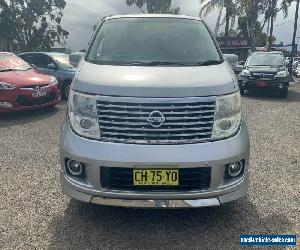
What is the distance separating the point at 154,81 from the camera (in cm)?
302

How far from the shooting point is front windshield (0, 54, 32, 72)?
338 inches

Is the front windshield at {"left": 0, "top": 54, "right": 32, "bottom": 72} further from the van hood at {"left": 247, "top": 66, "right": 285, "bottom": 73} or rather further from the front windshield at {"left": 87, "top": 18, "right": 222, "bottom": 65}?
the van hood at {"left": 247, "top": 66, "right": 285, "bottom": 73}

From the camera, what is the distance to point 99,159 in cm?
288

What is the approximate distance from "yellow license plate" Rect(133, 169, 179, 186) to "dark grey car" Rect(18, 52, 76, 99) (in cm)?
799

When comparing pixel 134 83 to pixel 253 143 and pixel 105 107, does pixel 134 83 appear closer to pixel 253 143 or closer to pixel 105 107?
pixel 105 107

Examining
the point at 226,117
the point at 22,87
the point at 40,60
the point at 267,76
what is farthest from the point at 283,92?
the point at 226,117

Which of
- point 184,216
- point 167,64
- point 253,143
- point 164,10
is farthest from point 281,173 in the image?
point 164,10

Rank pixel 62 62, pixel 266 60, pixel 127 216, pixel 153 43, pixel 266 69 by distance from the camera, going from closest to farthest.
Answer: pixel 127 216 < pixel 153 43 < pixel 62 62 < pixel 266 69 < pixel 266 60

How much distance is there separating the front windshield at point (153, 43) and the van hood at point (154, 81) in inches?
12.8

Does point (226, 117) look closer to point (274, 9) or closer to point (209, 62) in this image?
point (209, 62)

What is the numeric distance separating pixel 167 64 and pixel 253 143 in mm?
3158

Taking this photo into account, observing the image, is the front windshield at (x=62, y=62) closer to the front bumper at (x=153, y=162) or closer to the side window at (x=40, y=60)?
the side window at (x=40, y=60)

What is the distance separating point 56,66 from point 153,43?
24.1 ft

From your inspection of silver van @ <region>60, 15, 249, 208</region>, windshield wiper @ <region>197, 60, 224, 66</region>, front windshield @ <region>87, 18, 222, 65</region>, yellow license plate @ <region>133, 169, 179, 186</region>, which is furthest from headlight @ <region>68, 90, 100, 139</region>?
windshield wiper @ <region>197, 60, 224, 66</region>
